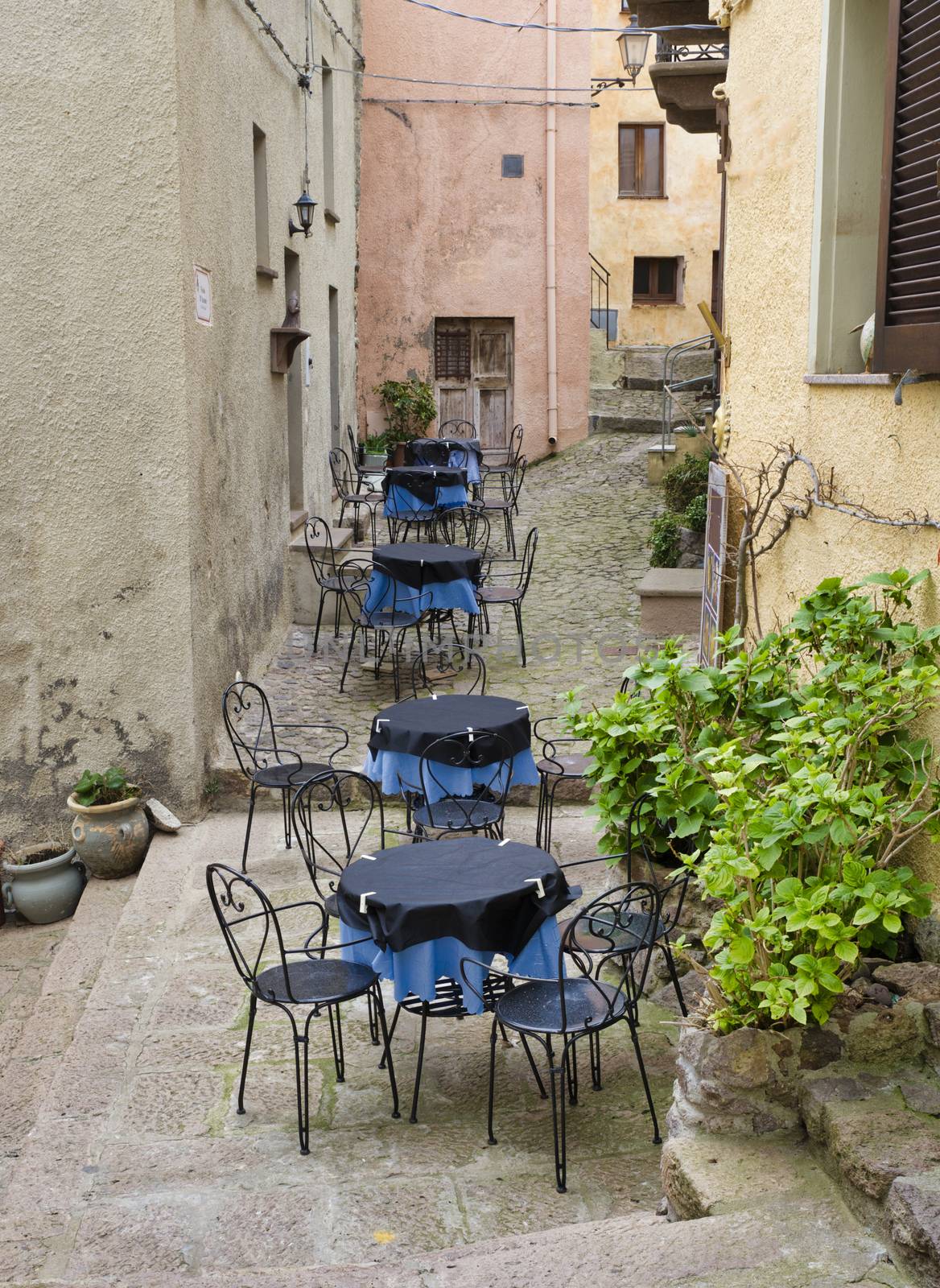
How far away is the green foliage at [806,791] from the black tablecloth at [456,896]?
1.89ft

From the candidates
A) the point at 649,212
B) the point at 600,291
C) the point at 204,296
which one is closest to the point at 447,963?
the point at 204,296

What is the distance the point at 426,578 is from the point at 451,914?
539 cm

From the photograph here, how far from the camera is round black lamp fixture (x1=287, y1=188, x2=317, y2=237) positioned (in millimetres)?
11445

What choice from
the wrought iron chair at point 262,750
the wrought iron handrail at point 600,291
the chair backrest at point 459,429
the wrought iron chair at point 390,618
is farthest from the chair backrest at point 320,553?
the wrought iron handrail at point 600,291

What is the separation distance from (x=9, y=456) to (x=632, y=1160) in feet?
17.6

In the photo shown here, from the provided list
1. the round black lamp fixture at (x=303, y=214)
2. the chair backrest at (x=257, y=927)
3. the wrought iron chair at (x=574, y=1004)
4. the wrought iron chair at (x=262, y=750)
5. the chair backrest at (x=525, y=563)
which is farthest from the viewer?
the round black lamp fixture at (x=303, y=214)

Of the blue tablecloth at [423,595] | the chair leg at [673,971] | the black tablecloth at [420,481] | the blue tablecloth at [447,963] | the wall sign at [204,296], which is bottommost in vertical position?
the chair leg at [673,971]

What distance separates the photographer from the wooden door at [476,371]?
735 inches

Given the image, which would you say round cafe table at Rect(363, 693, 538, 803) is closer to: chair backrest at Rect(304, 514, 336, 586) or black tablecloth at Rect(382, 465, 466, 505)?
chair backrest at Rect(304, 514, 336, 586)

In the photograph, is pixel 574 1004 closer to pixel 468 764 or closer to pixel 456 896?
pixel 456 896

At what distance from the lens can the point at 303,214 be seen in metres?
11.5

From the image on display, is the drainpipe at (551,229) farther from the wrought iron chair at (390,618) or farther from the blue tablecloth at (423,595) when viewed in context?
the blue tablecloth at (423,595)

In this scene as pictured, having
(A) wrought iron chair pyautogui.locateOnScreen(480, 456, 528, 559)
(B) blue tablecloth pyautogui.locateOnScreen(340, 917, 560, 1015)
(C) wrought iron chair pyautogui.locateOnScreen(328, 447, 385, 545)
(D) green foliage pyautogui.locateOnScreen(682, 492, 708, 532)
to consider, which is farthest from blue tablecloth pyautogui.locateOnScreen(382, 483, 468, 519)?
(B) blue tablecloth pyautogui.locateOnScreen(340, 917, 560, 1015)

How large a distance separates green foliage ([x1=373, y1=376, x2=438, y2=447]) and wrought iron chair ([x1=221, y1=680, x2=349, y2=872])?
941 centimetres
